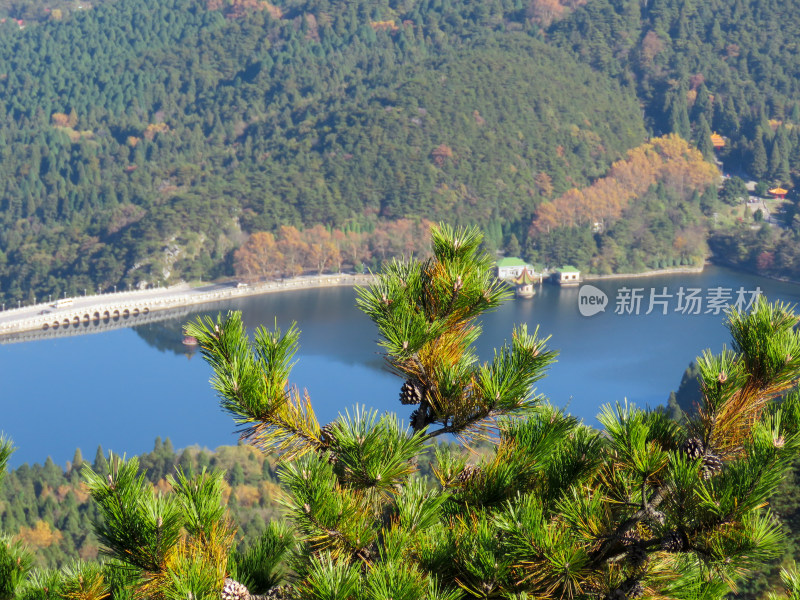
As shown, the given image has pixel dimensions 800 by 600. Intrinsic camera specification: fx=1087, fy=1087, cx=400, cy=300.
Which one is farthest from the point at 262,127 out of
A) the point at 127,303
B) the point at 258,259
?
the point at 127,303

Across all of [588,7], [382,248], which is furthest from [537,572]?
[588,7]

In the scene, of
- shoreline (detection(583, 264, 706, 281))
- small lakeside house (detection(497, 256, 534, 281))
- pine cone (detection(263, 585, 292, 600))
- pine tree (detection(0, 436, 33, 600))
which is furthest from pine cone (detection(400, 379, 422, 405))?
shoreline (detection(583, 264, 706, 281))

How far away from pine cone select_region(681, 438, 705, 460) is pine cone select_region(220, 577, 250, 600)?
90 cm

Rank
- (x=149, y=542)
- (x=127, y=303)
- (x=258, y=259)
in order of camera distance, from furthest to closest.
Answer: (x=258, y=259), (x=127, y=303), (x=149, y=542)

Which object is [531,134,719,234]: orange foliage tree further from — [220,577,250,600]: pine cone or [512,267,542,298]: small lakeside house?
[220,577,250,600]: pine cone

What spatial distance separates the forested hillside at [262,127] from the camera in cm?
3697

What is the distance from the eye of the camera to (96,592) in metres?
2.21

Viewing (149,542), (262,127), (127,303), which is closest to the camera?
(149,542)

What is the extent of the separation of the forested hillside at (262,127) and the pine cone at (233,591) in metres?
32.7

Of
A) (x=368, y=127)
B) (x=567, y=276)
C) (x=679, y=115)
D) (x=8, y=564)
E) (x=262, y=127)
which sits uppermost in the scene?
(x=8, y=564)

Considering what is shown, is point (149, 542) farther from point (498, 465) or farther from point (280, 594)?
point (498, 465)

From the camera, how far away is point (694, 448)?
2121mm

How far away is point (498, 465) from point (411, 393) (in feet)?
0.76

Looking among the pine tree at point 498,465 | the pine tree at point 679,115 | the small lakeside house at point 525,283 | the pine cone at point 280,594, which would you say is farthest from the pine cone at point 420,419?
the pine tree at point 679,115
